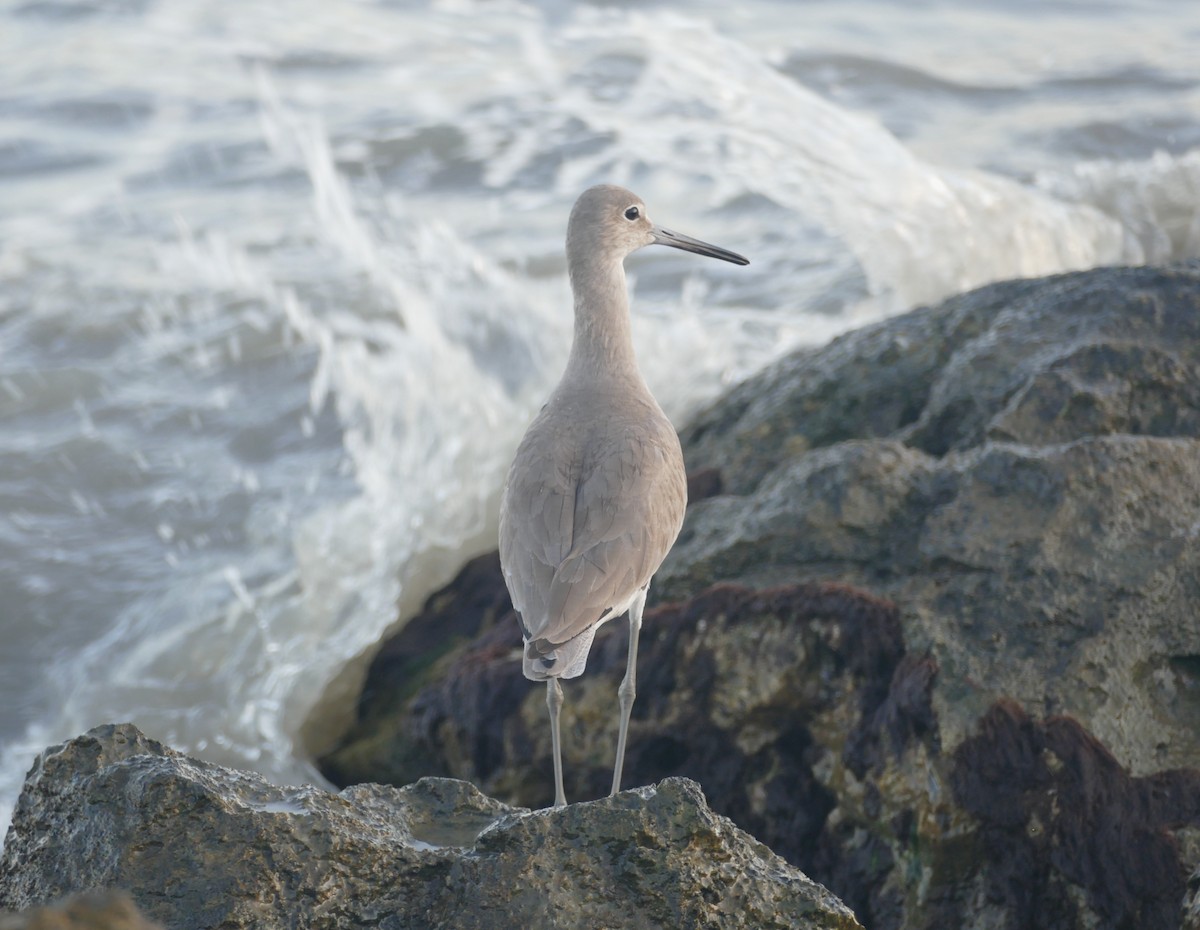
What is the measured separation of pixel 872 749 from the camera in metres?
3.92

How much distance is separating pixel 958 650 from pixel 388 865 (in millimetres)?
1859

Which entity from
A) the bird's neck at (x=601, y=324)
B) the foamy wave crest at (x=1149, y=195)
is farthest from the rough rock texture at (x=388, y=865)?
the foamy wave crest at (x=1149, y=195)

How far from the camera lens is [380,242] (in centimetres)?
1145

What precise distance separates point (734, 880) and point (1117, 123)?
1182cm

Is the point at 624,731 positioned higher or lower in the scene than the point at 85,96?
higher

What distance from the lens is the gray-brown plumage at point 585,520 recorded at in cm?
383

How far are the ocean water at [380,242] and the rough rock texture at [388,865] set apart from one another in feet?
10.9

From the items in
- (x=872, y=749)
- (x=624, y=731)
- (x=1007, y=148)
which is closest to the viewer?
(x=872, y=749)

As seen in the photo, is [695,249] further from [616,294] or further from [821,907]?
[821,907]

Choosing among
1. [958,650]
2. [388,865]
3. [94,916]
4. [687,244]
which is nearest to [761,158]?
[687,244]

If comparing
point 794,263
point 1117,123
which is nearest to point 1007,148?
point 1117,123

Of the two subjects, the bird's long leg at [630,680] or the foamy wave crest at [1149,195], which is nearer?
the bird's long leg at [630,680]

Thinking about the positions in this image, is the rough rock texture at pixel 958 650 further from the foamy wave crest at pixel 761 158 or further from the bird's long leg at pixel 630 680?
the foamy wave crest at pixel 761 158

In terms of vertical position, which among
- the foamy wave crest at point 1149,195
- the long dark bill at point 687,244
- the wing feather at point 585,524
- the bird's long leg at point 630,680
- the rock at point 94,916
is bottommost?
the foamy wave crest at point 1149,195
